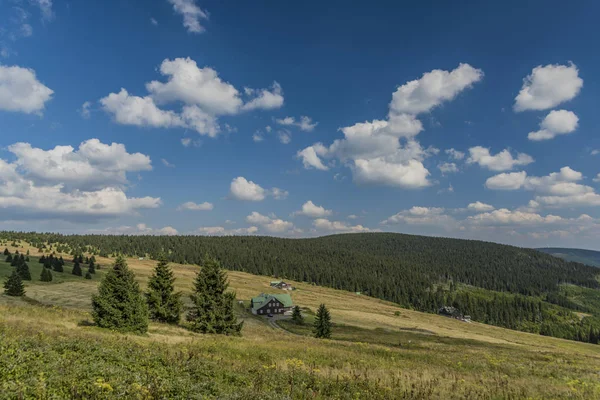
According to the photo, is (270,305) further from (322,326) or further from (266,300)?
(322,326)

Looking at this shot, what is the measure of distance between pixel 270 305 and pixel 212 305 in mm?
74188

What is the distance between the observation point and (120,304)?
25594 millimetres

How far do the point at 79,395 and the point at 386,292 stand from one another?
201 m

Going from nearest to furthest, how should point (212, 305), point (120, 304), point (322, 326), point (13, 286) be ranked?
point (120, 304) < point (212, 305) < point (13, 286) < point (322, 326)

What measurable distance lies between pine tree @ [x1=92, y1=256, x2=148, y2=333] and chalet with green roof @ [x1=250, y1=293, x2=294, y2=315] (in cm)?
7913

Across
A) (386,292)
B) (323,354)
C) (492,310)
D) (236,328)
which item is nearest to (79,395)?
(323,354)

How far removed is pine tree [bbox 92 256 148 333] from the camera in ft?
82.0

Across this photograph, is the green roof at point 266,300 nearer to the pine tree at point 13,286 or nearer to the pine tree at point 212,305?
the pine tree at point 13,286

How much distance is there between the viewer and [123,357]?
11.4 meters

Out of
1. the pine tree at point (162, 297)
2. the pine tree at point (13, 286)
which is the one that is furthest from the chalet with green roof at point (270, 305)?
the pine tree at point (162, 297)

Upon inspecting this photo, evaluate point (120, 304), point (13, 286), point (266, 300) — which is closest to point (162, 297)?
point (120, 304)

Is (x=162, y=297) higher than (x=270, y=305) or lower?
higher

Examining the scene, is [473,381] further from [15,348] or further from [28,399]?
[15,348]

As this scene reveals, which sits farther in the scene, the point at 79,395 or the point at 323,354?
the point at 323,354
